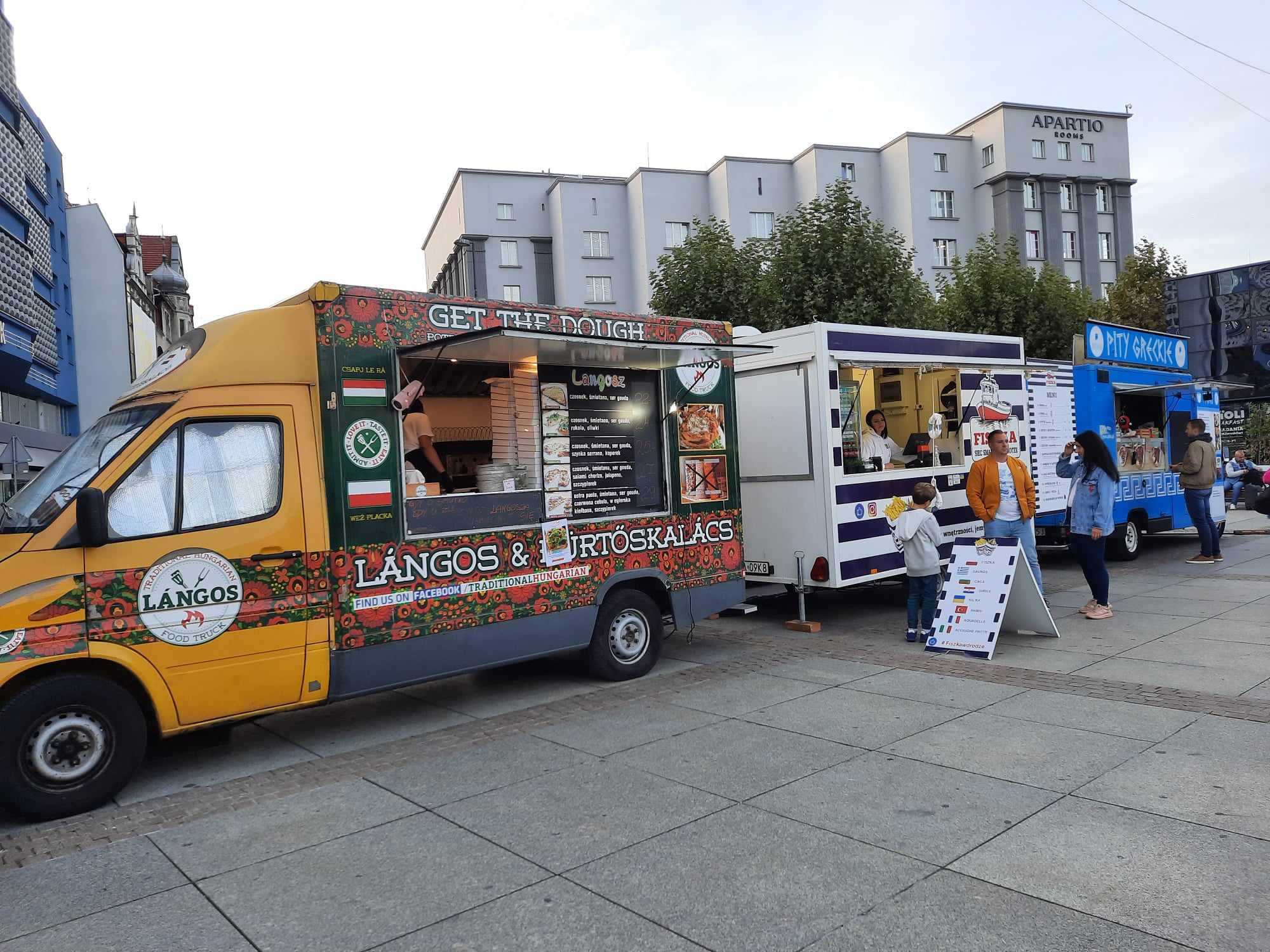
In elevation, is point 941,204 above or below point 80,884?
above

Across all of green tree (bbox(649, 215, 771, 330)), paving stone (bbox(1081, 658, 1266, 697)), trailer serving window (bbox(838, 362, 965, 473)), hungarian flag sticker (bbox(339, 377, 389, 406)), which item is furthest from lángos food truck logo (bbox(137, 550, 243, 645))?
green tree (bbox(649, 215, 771, 330))

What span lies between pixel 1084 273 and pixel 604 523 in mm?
46645

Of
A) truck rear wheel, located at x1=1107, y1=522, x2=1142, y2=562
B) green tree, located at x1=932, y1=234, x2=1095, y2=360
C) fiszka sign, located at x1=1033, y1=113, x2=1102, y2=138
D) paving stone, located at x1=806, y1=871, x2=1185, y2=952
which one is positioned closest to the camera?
paving stone, located at x1=806, y1=871, x2=1185, y2=952

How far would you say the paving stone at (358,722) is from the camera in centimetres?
616

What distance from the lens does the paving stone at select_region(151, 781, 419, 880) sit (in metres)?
4.30

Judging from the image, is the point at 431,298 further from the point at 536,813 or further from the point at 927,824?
the point at 927,824

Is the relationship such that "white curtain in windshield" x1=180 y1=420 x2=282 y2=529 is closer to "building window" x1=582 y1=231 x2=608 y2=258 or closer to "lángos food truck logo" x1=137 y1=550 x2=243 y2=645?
"lángos food truck logo" x1=137 y1=550 x2=243 y2=645

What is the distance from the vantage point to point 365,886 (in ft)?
12.8

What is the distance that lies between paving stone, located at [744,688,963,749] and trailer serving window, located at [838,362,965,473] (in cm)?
411

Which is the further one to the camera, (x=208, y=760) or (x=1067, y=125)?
(x=1067, y=125)

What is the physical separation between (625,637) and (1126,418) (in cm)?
1072

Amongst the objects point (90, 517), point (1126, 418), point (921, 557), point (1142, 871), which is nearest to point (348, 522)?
point (90, 517)

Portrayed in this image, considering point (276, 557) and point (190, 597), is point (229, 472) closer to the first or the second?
point (276, 557)

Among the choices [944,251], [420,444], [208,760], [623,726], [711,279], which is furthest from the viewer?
[944,251]
